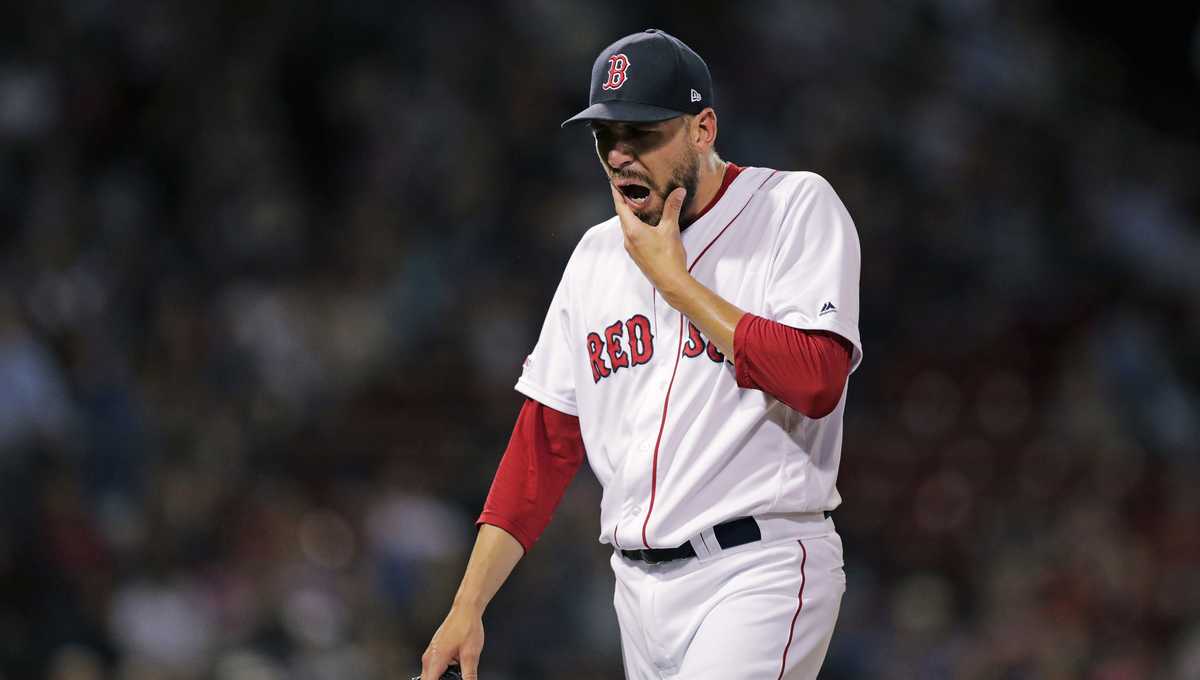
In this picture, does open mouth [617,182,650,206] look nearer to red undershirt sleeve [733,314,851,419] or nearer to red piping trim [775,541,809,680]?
red undershirt sleeve [733,314,851,419]

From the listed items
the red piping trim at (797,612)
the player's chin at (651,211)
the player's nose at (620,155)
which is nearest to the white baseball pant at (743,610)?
the red piping trim at (797,612)

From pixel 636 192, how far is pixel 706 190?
0.19m

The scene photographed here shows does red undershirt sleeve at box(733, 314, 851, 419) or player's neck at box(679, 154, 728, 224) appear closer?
red undershirt sleeve at box(733, 314, 851, 419)

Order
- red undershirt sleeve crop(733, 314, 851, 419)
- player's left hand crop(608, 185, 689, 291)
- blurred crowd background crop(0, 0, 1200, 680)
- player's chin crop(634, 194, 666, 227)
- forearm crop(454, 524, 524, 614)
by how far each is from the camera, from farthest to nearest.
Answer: blurred crowd background crop(0, 0, 1200, 680), forearm crop(454, 524, 524, 614), player's chin crop(634, 194, 666, 227), player's left hand crop(608, 185, 689, 291), red undershirt sleeve crop(733, 314, 851, 419)

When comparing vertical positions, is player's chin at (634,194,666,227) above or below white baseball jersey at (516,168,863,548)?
above

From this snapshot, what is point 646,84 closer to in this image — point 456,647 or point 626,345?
point 626,345

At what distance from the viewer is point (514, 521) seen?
288 cm

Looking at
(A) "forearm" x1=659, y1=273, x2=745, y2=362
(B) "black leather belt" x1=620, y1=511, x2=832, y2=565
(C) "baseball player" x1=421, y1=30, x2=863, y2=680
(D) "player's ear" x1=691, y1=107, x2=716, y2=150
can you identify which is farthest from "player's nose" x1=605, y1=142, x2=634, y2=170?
(B) "black leather belt" x1=620, y1=511, x2=832, y2=565

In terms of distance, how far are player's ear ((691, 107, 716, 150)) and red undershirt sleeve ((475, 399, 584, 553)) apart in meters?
0.60

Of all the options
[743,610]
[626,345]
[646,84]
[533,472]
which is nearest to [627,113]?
[646,84]

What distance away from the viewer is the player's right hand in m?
2.71

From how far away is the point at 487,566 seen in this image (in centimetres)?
282

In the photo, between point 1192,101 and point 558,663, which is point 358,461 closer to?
point 558,663

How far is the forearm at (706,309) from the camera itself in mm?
2486
